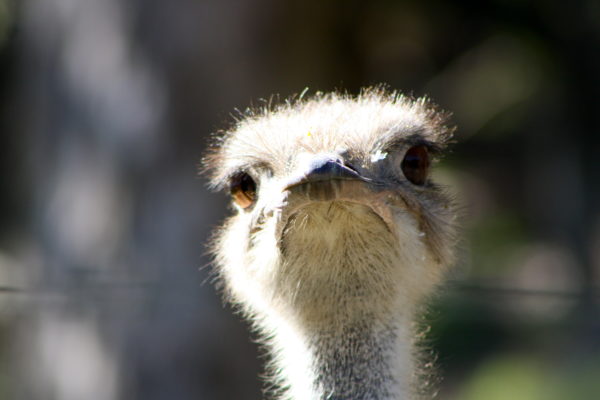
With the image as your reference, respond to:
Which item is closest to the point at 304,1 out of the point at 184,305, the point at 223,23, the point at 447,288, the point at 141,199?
the point at 223,23

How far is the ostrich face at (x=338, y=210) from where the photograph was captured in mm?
2100

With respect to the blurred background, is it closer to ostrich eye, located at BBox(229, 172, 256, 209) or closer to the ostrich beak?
ostrich eye, located at BBox(229, 172, 256, 209)

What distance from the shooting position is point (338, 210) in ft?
6.98

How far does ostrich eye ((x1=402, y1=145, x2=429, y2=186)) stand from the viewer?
238cm

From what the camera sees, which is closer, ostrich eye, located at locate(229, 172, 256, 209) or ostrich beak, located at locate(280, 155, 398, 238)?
ostrich beak, located at locate(280, 155, 398, 238)

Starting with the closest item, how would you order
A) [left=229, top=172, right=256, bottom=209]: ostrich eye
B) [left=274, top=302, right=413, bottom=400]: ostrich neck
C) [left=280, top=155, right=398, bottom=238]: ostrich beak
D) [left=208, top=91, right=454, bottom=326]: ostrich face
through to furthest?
[left=280, top=155, right=398, bottom=238]: ostrich beak < [left=208, top=91, right=454, bottom=326]: ostrich face < [left=274, top=302, right=413, bottom=400]: ostrich neck < [left=229, top=172, right=256, bottom=209]: ostrich eye

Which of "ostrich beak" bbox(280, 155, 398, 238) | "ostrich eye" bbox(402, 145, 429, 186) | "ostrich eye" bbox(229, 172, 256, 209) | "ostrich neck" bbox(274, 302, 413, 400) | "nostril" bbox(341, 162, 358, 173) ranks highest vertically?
"ostrich eye" bbox(229, 172, 256, 209)

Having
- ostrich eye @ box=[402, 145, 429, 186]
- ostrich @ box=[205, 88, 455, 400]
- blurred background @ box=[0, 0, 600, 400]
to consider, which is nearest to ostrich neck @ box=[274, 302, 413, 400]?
ostrich @ box=[205, 88, 455, 400]

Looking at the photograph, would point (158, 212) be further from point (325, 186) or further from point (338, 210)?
point (325, 186)

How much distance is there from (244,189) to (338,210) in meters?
0.43

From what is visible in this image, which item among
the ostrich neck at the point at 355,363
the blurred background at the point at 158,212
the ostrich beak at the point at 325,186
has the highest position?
the blurred background at the point at 158,212

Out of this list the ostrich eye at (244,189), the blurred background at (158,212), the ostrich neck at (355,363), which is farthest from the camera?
the blurred background at (158,212)

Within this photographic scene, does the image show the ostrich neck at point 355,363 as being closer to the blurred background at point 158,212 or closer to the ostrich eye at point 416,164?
the ostrich eye at point 416,164

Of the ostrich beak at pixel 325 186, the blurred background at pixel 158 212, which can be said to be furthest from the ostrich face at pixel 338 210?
the blurred background at pixel 158 212
